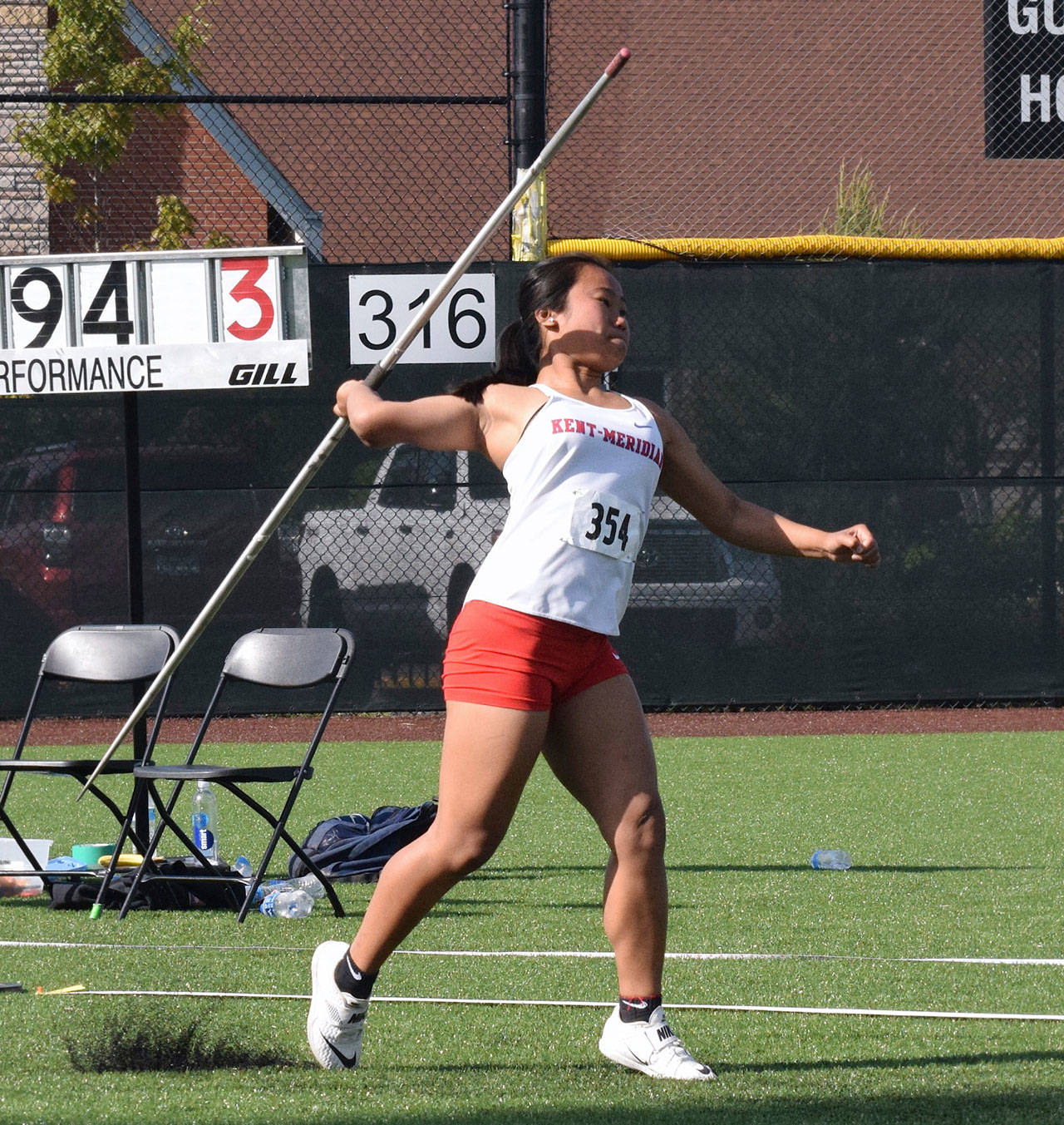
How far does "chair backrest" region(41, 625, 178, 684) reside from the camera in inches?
250

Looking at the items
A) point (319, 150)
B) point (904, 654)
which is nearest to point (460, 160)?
point (319, 150)

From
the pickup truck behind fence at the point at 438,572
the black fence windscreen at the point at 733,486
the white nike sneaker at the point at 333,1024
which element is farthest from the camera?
the pickup truck behind fence at the point at 438,572

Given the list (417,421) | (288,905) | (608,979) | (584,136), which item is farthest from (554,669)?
(584,136)

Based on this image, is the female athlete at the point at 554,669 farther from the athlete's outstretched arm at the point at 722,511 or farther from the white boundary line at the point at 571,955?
the white boundary line at the point at 571,955

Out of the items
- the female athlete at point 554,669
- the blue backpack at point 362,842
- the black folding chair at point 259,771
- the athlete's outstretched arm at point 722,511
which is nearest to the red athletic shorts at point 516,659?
the female athlete at point 554,669

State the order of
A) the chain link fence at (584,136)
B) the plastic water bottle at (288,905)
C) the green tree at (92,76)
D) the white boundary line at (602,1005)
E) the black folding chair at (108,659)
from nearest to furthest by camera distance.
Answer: the white boundary line at (602,1005), the plastic water bottle at (288,905), the black folding chair at (108,659), the green tree at (92,76), the chain link fence at (584,136)

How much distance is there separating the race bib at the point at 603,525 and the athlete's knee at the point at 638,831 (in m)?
0.52

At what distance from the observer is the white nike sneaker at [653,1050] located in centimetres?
362

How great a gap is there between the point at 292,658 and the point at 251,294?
55.0 inches

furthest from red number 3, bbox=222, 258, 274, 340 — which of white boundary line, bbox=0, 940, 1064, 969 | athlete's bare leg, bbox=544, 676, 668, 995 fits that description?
athlete's bare leg, bbox=544, 676, 668, 995

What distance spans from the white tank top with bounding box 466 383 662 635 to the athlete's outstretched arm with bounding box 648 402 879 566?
0.25 meters

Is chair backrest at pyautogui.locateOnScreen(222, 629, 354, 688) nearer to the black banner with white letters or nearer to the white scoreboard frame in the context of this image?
the white scoreboard frame

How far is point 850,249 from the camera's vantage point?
448 inches

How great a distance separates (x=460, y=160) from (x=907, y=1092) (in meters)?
15.3
